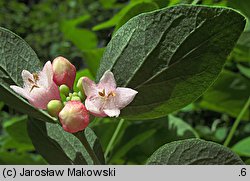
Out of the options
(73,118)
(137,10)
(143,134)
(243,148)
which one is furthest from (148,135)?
(73,118)

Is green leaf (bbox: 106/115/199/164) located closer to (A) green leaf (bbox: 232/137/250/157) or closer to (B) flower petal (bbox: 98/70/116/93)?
(A) green leaf (bbox: 232/137/250/157)

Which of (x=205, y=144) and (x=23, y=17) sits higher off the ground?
(x=23, y=17)

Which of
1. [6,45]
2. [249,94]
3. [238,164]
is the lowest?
[238,164]

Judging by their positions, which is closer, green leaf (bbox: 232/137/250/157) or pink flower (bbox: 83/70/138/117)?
pink flower (bbox: 83/70/138/117)

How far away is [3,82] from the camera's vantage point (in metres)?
0.42

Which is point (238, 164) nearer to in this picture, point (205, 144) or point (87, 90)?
point (205, 144)

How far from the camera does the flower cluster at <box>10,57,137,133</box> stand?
0.39 metres

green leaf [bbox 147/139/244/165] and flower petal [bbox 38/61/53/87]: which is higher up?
flower petal [bbox 38/61/53/87]

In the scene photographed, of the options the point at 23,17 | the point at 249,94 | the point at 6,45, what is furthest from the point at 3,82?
the point at 23,17

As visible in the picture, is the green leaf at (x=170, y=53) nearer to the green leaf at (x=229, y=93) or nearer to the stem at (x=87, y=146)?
the stem at (x=87, y=146)

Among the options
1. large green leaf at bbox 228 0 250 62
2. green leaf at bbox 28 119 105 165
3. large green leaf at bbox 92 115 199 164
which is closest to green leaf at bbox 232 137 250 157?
large green leaf at bbox 92 115 199 164

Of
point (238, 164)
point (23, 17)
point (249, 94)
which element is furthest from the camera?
point (23, 17)

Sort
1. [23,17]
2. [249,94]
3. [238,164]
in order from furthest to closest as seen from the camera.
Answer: [23,17], [249,94], [238,164]
